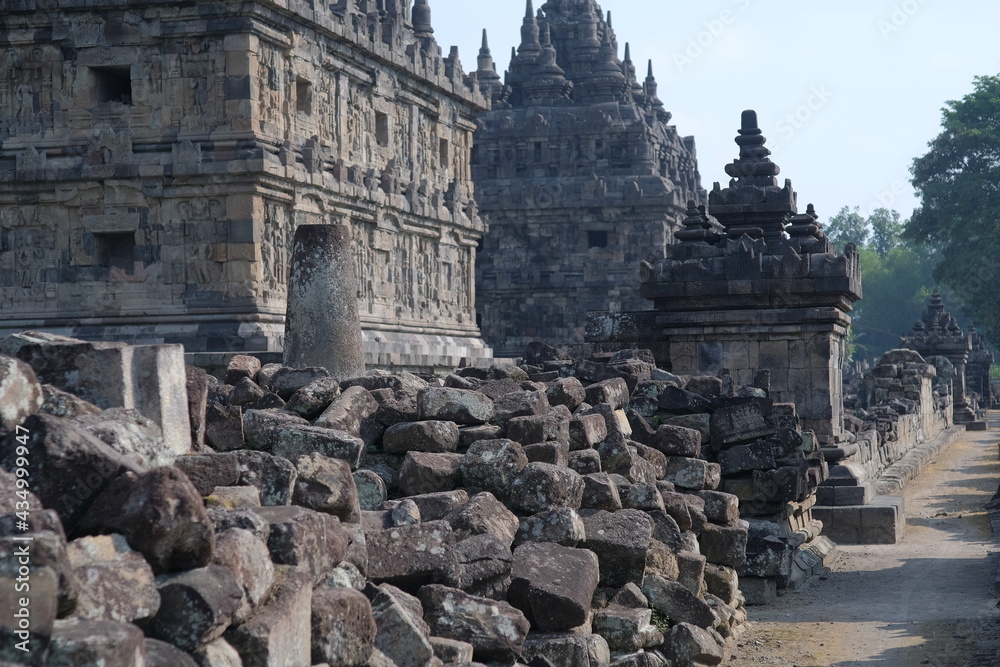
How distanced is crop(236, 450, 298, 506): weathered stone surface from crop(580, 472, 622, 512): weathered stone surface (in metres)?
2.26

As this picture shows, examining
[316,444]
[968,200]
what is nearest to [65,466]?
[316,444]

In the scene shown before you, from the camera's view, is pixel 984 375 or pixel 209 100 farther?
pixel 984 375

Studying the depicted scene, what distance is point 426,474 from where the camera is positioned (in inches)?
270

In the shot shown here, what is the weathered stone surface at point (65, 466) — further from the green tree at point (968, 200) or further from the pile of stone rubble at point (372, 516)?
the green tree at point (968, 200)

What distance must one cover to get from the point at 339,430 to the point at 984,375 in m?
47.3

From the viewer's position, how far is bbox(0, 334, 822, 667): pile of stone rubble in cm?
405

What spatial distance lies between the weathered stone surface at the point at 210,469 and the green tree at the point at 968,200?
159ft

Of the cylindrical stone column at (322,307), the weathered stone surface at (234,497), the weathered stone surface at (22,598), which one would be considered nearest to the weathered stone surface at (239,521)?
the weathered stone surface at (234,497)

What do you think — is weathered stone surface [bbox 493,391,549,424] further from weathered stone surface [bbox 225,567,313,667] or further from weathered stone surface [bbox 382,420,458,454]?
weathered stone surface [bbox 225,567,313,667]

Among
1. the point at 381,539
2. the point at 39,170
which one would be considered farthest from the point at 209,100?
the point at 381,539

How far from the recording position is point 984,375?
5028 cm

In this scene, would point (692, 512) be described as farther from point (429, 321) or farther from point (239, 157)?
point (429, 321)

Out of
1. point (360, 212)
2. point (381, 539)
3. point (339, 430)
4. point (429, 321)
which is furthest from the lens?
point (429, 321)

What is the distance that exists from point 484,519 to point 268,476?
1.24 m
